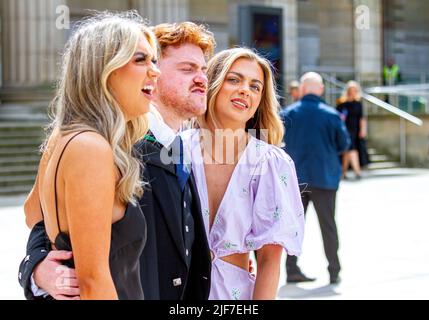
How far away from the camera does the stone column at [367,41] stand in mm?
26812

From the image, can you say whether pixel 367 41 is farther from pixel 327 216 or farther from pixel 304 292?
pixel 304 292

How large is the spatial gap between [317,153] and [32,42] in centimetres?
1179

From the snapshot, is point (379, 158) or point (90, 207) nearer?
point (90, 207)

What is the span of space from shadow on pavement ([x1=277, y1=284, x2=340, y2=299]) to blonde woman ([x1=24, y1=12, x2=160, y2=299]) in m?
4.93

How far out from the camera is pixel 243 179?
11.4 feet

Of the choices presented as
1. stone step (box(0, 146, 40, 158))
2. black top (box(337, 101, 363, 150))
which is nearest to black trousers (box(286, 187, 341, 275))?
stone step (box(0, 146, 40, 158))

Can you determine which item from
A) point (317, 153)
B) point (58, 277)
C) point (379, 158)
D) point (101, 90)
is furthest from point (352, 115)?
point (58, 277)

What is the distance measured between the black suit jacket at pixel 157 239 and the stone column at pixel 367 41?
2431 cm

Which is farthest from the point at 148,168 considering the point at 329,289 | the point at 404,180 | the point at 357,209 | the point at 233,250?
the point at 404,180

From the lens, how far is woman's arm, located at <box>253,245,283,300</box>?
11.0ft

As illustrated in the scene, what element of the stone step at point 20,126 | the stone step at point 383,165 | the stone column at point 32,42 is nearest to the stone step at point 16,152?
the stone step at point 20,126
